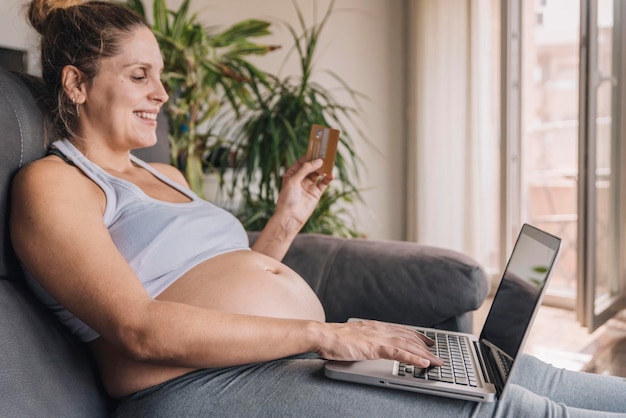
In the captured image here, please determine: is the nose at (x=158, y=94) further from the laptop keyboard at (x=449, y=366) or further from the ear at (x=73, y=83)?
the laptop keyboard at (x=449, y=366)

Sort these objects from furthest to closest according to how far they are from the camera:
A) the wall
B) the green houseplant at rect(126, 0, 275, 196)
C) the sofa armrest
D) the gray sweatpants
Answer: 1. the wall
2. the green houseplant at rect(126, 0, 275, 196)
3. the sofa armrest
4. the gray sweatpants

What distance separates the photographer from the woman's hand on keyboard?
3.05ft

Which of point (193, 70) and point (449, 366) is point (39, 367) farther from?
point (193, 70)

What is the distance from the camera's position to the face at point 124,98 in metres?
1.20

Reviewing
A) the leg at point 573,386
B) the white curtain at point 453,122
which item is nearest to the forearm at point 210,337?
the leg at point 573,386

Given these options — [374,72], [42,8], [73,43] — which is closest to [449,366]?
[73,43]

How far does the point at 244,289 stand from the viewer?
1131 millimetres

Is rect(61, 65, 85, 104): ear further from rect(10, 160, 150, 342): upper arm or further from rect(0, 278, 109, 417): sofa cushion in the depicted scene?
rect(0, 278, 109, 417): sofa cushion

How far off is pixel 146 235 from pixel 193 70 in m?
1.30

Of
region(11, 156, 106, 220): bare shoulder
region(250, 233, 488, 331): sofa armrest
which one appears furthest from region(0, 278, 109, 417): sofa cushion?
region(250, 233, 488, 331): sofa armrest

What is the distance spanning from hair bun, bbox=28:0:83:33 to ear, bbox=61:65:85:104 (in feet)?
0.44

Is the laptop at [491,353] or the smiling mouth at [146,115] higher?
the smiling mouth at [146,115]

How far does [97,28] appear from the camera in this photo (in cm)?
119

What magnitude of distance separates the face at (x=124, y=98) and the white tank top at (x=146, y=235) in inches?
3.1
